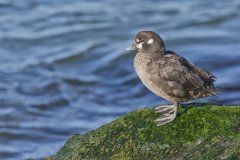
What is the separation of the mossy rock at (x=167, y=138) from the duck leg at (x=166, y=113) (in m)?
0.05

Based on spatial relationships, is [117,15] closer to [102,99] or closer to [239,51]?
[239,51]

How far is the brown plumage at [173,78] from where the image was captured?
761 cm

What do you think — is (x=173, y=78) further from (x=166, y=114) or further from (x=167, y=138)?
(x=167, y=138)

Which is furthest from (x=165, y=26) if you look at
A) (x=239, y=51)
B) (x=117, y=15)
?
(x=239, y=51)

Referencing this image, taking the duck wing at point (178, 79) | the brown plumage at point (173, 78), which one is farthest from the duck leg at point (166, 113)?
the duck wing at point (178, 79)

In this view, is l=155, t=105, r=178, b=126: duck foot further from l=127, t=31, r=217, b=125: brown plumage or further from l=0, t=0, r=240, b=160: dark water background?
l=0, t=0, r=240, b=160: dark water background

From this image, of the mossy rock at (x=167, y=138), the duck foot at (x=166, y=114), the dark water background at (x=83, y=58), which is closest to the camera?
the mossy rock at (x=167, y=138)

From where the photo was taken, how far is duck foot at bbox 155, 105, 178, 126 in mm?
7426

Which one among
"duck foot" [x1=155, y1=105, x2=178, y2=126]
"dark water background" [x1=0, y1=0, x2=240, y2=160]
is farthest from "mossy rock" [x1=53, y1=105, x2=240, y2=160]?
"dark water background" [x1=0, y1=0, x2=240, y2=160]

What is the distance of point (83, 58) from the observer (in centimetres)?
1711

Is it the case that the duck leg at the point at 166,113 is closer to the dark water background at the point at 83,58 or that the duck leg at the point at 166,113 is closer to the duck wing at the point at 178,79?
the duck wing at the point at 178,79

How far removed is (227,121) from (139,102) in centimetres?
678

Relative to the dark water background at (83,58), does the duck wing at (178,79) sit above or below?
below

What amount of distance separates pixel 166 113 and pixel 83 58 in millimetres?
9559
